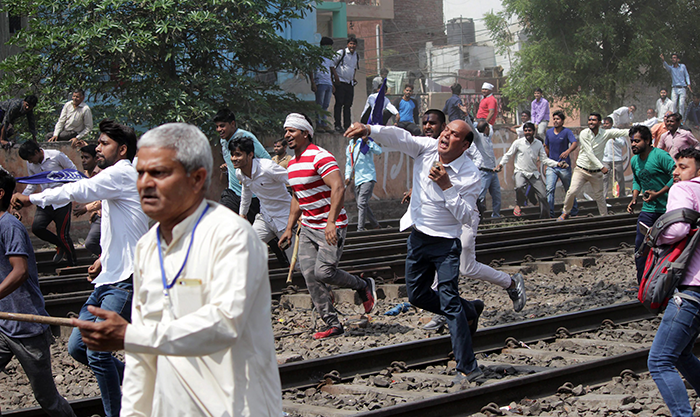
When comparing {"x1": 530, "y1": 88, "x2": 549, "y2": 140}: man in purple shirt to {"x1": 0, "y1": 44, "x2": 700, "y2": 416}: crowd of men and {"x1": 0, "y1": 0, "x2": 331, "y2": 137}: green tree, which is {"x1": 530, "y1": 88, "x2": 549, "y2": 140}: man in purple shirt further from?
{"x1": 0, "y1": 44, "x2": 700, "y2": 416}: crowd of men

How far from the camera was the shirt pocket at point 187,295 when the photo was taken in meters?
2.51

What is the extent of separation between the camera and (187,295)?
2.52 meters

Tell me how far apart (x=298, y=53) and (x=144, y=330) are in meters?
14.8

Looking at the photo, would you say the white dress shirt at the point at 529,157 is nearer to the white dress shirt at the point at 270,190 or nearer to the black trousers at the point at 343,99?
the black trousers at the point at 343,99

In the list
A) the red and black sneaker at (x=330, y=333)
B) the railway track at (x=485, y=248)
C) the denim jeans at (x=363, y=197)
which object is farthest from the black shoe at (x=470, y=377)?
the denim jeans at (x=363, y=197)

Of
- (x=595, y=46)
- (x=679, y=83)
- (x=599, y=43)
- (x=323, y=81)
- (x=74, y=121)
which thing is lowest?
(x=74, y=121)

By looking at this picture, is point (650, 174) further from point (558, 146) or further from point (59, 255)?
point (59, 255)

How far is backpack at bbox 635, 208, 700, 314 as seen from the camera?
4.21 meters

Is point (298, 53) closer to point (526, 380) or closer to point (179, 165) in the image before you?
point (526, 380)

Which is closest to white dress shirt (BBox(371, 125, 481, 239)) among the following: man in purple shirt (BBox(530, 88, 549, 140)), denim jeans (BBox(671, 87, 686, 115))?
man in purple shirt (BBox(530, 88, 549, 140))

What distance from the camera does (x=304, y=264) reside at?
23.7ft

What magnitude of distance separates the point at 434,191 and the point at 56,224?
696 cm

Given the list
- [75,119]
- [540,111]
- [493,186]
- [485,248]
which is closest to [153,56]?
[75,119]

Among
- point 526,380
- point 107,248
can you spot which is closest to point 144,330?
point 107,248
